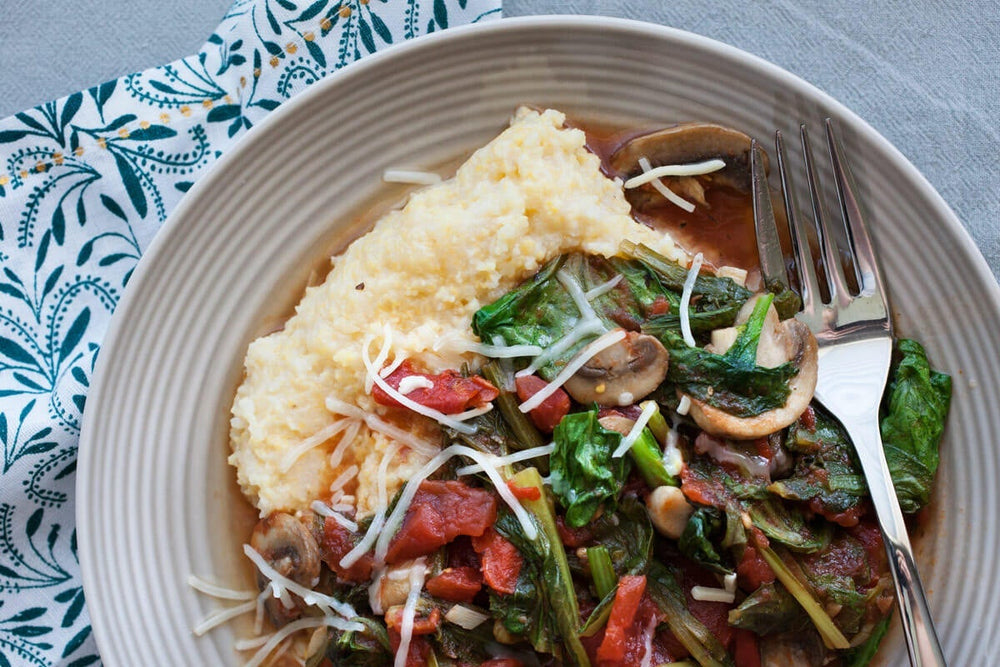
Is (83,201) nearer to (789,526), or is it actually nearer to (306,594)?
(306,594)

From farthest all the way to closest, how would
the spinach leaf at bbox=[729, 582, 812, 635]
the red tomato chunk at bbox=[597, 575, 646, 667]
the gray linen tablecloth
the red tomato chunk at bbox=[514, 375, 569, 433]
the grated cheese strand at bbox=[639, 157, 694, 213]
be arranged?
the gray linen tablecloth → the grated cheese strand at bbox=[639, 157, 694, 213] → the red tomato chunk at bbox=[514, 375, 569, 433] → the spinach leaf at bbox=[729, 582, 812, 635] → the red tomato chunk at bbox=[597, 575, 646, 667]

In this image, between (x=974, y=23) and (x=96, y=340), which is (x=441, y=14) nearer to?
(x=96, y=340)

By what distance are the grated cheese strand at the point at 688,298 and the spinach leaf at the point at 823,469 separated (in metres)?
0.76

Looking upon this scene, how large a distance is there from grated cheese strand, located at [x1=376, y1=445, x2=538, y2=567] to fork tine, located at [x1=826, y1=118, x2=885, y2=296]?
2.36 m

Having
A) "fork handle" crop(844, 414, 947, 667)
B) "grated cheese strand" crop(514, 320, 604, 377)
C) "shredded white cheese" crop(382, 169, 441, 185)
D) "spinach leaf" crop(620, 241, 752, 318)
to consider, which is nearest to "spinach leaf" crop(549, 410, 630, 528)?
"grated cheese strand" crop(514, 320, 604, 377)

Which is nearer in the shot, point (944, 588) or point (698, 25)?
point (944, 588)

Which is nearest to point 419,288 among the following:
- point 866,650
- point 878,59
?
point 866,650

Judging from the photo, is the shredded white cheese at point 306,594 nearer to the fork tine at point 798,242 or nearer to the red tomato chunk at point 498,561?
the red tomato chunk at point 498,561

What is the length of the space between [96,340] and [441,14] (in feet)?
9.95

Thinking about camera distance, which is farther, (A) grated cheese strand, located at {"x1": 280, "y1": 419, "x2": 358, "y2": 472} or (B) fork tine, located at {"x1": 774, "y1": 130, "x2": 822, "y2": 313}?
(B) fork tine, located at {"x1": 774, "y1": 130, "x2": 822, "y2": 313}

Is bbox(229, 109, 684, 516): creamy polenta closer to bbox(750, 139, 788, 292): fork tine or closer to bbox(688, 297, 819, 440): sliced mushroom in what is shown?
A: bbox(750, 139, 788, 292): fork tine

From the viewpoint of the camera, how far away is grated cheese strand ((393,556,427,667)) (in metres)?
3.93

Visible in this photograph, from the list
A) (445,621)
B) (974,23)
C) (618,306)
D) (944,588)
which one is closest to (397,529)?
(445,621)

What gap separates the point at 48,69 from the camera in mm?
5176
